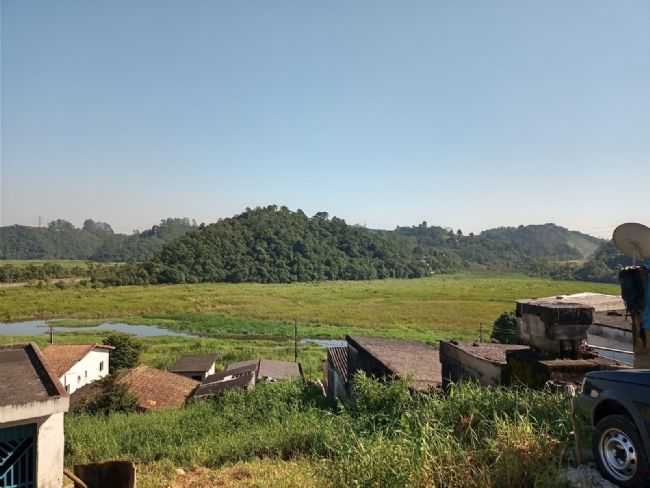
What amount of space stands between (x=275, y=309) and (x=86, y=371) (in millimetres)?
33921

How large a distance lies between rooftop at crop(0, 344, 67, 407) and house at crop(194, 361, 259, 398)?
976 centimetres

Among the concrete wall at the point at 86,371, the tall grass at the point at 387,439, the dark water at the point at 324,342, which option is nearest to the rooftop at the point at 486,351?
the tall grass at the point at 387,439

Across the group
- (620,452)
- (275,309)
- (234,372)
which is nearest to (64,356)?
(234,372)

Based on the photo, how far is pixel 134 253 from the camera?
171 metres

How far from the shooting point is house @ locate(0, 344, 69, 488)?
249 inches

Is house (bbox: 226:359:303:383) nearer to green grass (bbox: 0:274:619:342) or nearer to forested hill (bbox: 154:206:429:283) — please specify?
green grass (bbox: 0:274:619:342)

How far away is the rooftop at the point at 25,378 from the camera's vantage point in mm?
6438

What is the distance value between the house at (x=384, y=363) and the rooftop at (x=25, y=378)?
5849 millimetres

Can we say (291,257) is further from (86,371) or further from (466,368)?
(466,368)

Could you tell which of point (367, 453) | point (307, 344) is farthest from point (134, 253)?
point (367, 453)

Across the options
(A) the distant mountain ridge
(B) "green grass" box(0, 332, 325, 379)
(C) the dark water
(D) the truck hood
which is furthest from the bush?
(A) the distant mountain ridge

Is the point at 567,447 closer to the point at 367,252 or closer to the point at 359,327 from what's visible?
the point at 359,327

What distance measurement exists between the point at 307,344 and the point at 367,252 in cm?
8875

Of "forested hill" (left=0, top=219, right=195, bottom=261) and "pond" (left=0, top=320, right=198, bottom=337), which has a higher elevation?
"forested hill" (left=0, top=219, right=195, bottom=261)
